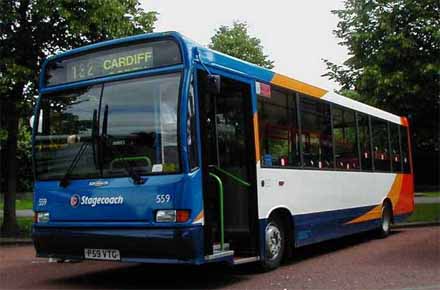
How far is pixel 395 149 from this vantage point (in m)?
15.4

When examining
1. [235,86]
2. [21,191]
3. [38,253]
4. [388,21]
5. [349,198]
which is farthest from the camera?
[21,191]

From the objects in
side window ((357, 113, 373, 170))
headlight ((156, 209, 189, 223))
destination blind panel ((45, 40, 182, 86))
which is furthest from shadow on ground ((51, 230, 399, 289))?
side window ((357, 113, 373, 170))

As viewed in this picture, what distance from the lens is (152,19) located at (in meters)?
16.0

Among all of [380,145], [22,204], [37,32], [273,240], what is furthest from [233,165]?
[22,204]

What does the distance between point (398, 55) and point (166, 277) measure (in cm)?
1389

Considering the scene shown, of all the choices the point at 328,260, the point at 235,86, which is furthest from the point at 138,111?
the point at 328,260

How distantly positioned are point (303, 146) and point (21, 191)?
2893cm

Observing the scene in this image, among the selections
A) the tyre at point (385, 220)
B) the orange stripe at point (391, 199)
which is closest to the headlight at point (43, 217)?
the orange stripe at point (391, 199)

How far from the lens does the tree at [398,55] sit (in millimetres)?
20000

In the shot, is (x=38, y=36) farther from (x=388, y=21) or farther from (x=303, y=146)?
(x=388, y=21)

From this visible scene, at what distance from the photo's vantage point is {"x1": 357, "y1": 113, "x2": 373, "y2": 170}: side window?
13125 millimetres

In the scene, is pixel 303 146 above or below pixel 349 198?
above

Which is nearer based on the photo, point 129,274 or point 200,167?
point 200,167

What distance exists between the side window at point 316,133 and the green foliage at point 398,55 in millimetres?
9134
